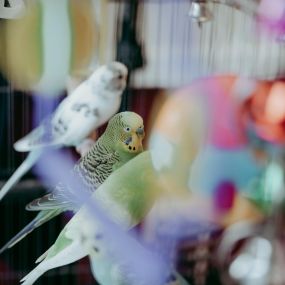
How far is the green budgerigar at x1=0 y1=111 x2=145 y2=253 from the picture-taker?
0.90 m

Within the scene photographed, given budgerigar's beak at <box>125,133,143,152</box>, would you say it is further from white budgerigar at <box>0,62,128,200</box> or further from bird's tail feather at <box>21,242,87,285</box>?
bird's tail feather at <box>21,242,87,285</box>

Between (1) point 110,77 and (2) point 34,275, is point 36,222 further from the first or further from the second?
(1) point 110,77

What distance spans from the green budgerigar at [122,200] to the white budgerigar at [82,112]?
0.23ft

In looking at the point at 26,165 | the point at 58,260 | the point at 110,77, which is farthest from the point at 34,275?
the point at 110,77

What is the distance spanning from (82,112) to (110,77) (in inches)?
2.3

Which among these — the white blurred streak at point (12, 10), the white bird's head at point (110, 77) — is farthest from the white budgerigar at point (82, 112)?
the white blurred streak at point (12, 10)

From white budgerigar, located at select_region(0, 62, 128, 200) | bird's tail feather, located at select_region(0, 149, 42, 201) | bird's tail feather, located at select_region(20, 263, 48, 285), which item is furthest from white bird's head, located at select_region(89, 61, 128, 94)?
bird's tail feather, located at select_region(20, 263, 48, 285)

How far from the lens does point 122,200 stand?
91cm

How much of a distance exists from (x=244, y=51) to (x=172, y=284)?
33cm

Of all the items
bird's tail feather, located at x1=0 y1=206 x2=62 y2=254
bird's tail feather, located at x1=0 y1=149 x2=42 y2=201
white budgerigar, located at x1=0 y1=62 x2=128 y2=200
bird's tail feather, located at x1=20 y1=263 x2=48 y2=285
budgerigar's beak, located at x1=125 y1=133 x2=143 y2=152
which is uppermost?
white budgerigar, located at x1=0 y1=62 x2=128 y2=200

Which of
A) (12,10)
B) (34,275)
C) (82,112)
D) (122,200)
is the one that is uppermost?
(12,10)

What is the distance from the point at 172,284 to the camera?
0.95 meters

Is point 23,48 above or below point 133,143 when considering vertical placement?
above

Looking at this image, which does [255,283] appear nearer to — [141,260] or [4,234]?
[141,260]
